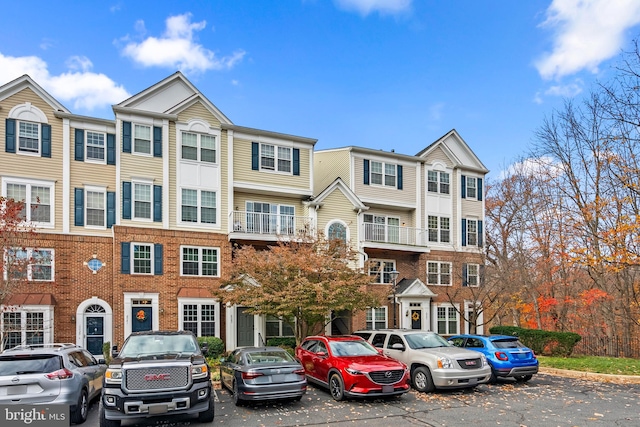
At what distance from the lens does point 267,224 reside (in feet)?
83.7

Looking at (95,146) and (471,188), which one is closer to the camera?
(95,146)

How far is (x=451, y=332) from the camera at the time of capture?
3025 cm

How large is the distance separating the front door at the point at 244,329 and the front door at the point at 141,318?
4.05m

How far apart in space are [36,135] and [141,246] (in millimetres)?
6270

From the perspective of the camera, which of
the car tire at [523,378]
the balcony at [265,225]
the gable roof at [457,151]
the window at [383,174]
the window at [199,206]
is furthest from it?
the gable roof at [457,151]

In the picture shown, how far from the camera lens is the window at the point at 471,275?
30381mm

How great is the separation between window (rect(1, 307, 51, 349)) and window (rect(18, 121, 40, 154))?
6605 millimetres

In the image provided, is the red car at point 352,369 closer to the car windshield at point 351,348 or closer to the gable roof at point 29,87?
the car windshield at point 351,348

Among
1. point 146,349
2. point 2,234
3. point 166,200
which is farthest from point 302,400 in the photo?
point 166,200

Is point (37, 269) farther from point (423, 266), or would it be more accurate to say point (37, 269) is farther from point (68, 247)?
point (423, 266)

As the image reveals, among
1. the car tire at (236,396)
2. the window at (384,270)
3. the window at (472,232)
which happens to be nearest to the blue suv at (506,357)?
the car tire at (236,396)

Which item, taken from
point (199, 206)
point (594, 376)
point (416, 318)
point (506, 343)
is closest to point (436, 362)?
point (506, 343)

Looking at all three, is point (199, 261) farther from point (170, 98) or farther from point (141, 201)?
point (170, 98)

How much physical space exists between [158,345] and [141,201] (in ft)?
42.4
